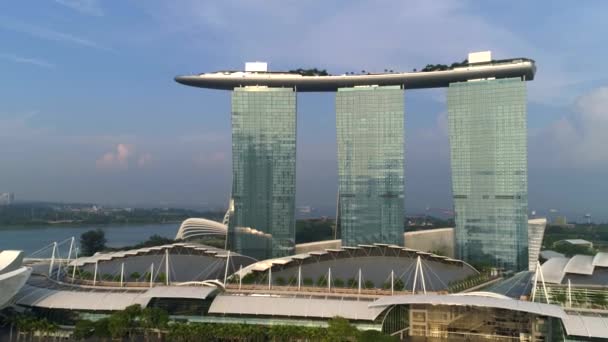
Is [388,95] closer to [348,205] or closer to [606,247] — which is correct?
[348,205]

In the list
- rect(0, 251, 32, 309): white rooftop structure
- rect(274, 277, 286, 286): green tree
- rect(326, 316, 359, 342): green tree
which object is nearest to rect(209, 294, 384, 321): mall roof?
rect(326, 316, 359, 342): green tree

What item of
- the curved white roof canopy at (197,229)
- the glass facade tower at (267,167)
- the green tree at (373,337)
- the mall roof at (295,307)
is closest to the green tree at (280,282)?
the mall roof at (295,307)

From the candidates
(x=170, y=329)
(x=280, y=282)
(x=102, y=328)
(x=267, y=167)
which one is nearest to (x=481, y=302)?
(x=280, y=282)

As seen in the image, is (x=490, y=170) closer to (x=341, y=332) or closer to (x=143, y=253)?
(x=341, y=332)

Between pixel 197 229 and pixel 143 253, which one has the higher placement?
pixel 143 253

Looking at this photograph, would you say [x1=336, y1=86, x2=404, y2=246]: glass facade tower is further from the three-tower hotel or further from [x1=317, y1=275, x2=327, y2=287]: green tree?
[x1=317, y1=275, x2=327, y2=287]: green tree

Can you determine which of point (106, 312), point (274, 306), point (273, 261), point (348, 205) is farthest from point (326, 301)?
point (348, 205)
